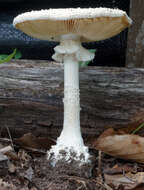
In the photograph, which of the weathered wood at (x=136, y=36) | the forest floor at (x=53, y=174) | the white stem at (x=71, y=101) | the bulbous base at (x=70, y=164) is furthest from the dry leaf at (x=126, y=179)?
the weathered wood at (x=136, y=36)

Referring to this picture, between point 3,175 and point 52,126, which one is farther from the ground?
point 52,126

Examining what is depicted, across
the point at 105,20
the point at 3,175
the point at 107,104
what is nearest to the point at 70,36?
Result: the point at 105,20

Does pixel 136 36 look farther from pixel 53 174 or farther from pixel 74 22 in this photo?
pixel 53 174

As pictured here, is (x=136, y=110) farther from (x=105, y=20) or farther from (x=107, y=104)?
(x=105, y=20)

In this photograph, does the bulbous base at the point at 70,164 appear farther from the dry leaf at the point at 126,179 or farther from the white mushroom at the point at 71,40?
the dry leaf at the point at 126,179

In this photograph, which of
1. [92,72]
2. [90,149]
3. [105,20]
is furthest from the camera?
[92,72]

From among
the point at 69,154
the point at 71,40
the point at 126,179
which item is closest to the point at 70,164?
the point at 69,154
